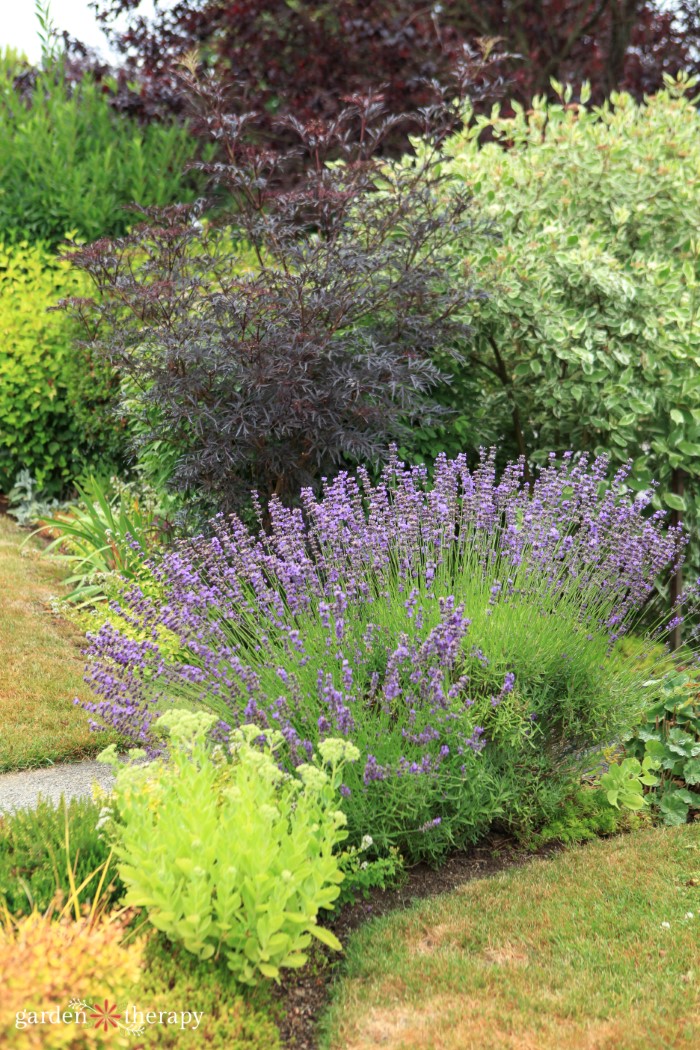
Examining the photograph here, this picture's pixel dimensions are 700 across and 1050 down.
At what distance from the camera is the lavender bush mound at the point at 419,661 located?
3492 mm

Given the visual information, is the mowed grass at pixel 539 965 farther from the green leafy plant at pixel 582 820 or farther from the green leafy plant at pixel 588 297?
the green leafy plant at pixel 588 297

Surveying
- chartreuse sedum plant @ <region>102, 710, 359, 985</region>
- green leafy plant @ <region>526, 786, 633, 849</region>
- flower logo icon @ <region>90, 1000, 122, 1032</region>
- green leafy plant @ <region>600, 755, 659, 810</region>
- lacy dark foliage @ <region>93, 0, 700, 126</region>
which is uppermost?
lacy dark foliage @ <region>93, 0, 700, 126</region>

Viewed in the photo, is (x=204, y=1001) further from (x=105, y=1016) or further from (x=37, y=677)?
(x=37, y=677)

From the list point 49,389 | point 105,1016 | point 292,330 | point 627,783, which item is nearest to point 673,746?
point 627,783

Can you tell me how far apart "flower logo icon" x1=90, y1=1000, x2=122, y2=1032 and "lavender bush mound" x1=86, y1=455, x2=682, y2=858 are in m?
1.00

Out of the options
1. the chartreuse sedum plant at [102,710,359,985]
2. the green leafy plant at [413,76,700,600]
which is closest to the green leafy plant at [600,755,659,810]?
the chartreuse sedum plant at [102,710,359,985]

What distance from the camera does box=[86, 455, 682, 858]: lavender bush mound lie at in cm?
349

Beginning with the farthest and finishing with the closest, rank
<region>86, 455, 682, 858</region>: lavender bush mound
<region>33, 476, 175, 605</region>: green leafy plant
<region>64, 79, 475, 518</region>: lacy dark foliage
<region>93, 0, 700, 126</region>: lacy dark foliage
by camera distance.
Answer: <region>93, 0, 700, 126</region>: lacy dark foliage → <region>33, 476, 175, 605</region>: green leafy plant → <region>64, 79, 475, 518</region>: lacy dark foliage → <region>86, 455, 682, 858</region>: lavender bush mound

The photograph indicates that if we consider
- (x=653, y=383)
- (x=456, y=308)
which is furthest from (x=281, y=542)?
(x=653, y=383)

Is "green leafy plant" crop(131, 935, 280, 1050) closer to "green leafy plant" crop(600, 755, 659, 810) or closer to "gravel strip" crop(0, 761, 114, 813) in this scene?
"gravel strip" crop(0, 761, 114, 813)

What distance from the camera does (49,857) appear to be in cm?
318

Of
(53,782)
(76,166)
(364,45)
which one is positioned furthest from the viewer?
(364,45)

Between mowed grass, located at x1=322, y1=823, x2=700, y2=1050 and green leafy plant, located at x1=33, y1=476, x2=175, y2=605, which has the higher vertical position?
green leafy plant, located at x1=33, y1=476, x2=175, y2=605

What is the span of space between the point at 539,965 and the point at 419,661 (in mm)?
1047
